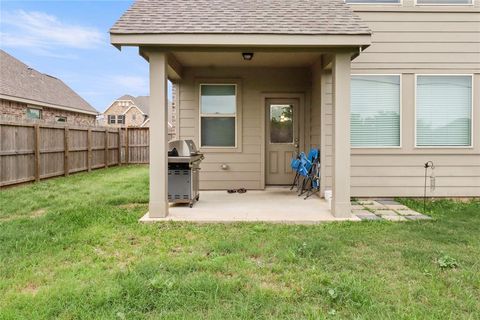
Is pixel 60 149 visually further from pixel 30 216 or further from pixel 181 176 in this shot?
pixel 181 176

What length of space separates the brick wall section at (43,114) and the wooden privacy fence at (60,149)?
0.45 meters

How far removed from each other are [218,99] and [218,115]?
361mm

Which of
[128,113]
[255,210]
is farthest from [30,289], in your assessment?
[128,113]

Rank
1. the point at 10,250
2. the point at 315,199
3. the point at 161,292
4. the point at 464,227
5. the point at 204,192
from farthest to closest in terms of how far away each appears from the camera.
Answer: the point at 204,192, the point at 315,199, the point at 464,227, the point at 10,250, the point at 161,292

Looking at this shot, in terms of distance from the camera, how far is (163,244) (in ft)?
13.7

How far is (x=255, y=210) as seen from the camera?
593 cm

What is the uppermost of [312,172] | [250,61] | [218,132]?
[250,61]

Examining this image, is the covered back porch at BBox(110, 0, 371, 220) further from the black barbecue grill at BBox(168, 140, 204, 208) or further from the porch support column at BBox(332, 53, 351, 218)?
the black barbecue grill at BBox(168, 140, 204, 208)

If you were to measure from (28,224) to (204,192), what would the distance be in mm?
3565

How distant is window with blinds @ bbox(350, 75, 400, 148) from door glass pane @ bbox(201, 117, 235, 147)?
105 inches

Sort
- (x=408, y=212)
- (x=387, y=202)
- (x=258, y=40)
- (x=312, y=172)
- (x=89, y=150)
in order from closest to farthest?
(x=258, y=40) → (x=408, y=212) → (x=387, y=202) → (x=312, y=172) → (x=89, y=150)

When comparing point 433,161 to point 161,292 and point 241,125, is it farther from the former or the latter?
point 161,292

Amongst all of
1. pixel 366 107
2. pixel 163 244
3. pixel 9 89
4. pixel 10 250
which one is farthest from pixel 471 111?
pixel 9 89

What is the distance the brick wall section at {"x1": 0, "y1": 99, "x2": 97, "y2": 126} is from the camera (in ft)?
A: 42.2
